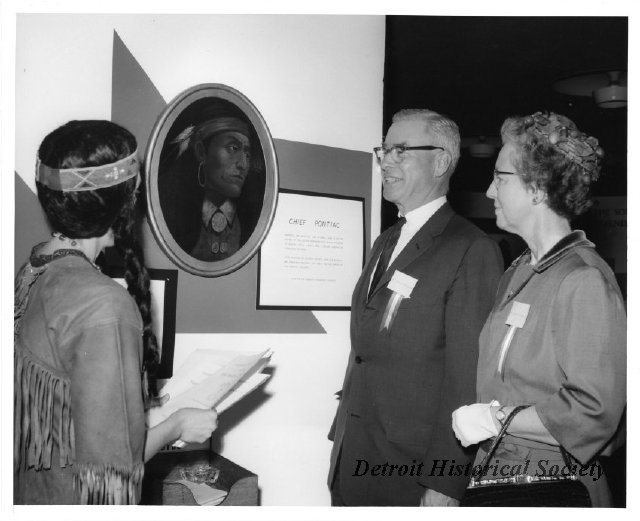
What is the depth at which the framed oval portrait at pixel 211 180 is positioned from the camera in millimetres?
2043

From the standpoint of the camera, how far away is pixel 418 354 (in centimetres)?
189

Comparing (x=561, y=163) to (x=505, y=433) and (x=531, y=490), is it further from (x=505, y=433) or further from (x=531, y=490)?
(x=531, y=490)

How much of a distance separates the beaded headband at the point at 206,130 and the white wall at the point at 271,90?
13 cm

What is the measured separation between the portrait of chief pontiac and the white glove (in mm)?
1004

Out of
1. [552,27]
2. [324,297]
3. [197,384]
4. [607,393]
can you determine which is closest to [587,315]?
[607,393]

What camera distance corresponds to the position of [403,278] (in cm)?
196

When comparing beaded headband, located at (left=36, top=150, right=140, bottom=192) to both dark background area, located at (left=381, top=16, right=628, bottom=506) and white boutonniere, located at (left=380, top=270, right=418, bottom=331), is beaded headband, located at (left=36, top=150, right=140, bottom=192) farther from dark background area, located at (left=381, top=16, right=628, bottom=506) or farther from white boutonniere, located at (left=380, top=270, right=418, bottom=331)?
dark background area, located at (left=381, top=16, right=628, bottom=506)

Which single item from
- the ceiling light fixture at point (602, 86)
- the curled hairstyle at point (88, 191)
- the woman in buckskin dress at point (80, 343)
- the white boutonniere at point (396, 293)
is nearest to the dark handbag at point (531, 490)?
the white boutonniere at point (396, 293)

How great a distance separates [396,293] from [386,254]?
0.22 meters

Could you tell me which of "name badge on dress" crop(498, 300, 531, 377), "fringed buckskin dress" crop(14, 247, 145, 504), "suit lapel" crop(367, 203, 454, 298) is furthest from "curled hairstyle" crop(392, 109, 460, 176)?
"fringed buckskin dress" crop(14, 247, 145, 504)

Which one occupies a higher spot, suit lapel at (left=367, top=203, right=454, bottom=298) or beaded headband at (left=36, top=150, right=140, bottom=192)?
beaded headband at (left=36, top=150, right=140, bottom=192)

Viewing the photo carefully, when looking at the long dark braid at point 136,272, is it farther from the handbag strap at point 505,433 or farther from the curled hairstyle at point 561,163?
the curled hairstyle at point 561,163

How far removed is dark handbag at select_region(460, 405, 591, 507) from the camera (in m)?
1.58

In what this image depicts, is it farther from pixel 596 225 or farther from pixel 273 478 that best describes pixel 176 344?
pixel 596 225
